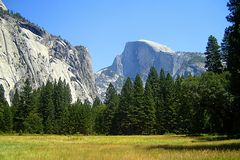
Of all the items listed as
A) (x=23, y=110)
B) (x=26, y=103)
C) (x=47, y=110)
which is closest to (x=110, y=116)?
(x=47, y=110)

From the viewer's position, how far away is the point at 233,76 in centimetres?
3300

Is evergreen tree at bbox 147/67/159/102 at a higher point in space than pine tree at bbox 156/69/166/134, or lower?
higher

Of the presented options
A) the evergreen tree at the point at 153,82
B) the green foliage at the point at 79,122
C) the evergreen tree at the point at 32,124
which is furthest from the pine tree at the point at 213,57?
the evergreen tree at the point at 32,124

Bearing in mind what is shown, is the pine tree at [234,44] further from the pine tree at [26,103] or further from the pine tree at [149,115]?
the pine tree at [26,103]

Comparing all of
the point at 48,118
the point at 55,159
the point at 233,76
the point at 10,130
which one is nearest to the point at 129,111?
the point at 48,118

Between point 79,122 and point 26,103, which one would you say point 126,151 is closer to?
point 79,122

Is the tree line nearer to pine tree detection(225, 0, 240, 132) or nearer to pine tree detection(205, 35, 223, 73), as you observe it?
pine tree detection(205, 35, 223, 73)

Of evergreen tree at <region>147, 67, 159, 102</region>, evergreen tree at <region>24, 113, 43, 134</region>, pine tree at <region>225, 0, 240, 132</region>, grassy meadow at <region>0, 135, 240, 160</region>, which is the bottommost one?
grassy meadow at <region>0, 135, 240, 160</region>

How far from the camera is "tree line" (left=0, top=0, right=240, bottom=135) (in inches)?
2517

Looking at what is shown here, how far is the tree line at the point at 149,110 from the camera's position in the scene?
63.9 m

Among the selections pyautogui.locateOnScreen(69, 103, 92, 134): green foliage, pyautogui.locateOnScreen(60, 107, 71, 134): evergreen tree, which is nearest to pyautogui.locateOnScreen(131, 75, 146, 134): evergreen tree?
pyautogui.locateOnScreen(69, 103, 92, 134): green foliage

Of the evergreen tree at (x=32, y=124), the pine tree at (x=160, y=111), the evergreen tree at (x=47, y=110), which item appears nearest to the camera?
the pine tree at (x=160, y=111)

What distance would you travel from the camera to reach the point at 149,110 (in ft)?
323

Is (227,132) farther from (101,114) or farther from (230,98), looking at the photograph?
(101,114)
